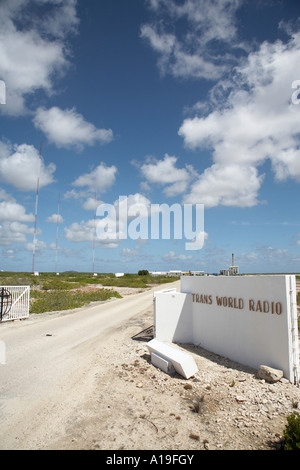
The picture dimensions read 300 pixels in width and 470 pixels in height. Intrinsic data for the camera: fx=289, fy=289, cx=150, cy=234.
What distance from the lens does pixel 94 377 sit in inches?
324

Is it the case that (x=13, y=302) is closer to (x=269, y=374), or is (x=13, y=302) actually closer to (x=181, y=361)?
(x=181, y=361)

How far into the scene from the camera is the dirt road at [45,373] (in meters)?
5.60

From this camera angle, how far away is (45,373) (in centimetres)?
855

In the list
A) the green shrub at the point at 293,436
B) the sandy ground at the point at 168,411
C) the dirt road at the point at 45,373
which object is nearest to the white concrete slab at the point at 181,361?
the sandy ground at the point at 168,411

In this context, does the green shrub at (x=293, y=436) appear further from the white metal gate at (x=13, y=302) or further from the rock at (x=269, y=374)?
the white metal gate at (x=13, y=302)

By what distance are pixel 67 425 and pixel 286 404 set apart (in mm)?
4731

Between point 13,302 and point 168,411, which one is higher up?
point 13,302

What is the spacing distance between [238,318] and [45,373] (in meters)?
6.10

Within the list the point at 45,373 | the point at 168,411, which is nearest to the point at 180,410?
the point at 168,411

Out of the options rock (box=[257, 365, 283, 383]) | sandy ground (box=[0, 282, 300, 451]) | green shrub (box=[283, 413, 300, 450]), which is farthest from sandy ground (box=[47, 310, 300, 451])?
green shrub (box=[283, 413, 300, 450])

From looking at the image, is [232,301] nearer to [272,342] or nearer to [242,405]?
[272,342]

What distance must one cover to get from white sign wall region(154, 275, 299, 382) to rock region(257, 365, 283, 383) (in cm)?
23

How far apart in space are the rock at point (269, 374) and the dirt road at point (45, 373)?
425cm
